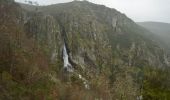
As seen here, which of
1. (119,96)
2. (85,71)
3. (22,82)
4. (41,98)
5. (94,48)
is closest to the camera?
(41,98)

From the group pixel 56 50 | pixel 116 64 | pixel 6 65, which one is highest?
pixel 6 65

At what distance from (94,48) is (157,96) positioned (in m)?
131

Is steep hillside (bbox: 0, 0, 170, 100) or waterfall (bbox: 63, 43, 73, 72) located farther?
waterfall (bbox: 63, 43, 73, 72)

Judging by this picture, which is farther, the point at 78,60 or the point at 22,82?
the point at 78,60

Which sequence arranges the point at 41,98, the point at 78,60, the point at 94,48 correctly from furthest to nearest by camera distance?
1. the point at 94,48
2. the point at 78,60
3. the point at 41,98

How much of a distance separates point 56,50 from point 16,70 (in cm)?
8308

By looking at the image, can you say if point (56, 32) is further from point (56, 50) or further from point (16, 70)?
point (16, 70)

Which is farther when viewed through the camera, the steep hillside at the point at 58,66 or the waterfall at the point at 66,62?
the waterfall at the point at 66,62

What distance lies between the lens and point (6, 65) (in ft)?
253

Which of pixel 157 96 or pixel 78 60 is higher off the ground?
pixel 157 96

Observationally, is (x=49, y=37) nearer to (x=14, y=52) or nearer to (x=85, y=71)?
(x=85, y=71)

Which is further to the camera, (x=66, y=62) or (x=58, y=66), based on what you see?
(x=66, y=62)

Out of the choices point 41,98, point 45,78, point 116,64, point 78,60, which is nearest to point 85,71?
point 78,60

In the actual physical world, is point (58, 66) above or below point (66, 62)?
above
